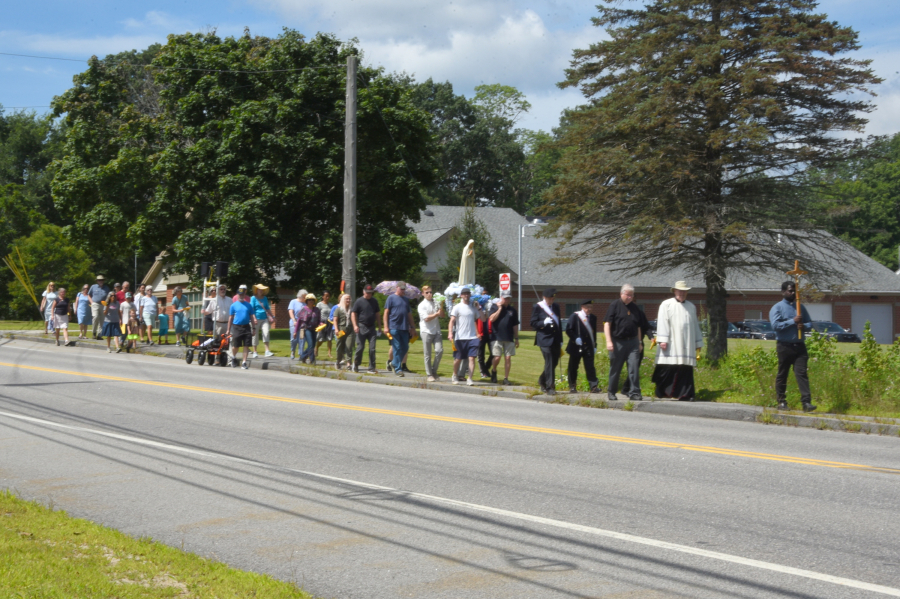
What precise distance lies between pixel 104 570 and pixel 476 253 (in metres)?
40.0

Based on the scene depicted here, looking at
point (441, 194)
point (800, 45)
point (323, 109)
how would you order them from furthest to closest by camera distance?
1. point (441, 194)
2. point (323, 109)
3. point (800, 45)

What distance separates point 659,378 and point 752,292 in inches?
1726

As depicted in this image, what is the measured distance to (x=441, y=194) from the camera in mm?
71500

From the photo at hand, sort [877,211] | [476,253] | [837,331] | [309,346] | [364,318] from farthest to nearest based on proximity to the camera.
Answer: [877,211] → [837,331] → [476,253] → [309,346] → [364,318]

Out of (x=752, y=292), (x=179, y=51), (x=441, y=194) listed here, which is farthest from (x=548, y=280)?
(x=179, y=51)

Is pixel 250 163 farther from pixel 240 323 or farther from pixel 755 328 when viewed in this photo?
pixel 755 328

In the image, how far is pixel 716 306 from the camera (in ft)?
89.9

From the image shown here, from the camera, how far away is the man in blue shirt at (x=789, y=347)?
12969 mm

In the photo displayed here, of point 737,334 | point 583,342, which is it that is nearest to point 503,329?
point 583,342

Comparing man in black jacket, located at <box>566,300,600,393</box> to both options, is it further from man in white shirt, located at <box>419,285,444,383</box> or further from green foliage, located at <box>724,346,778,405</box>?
man in white shirt, located at <box>419,285,444,383</box>

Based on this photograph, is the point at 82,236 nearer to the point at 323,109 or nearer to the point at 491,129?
the point at 323,109

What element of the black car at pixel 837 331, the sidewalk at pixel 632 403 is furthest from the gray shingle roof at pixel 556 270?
the sidewalk at pixel 632 403

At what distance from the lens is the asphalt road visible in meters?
5.16

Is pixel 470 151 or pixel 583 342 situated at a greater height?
pixel 470 151
